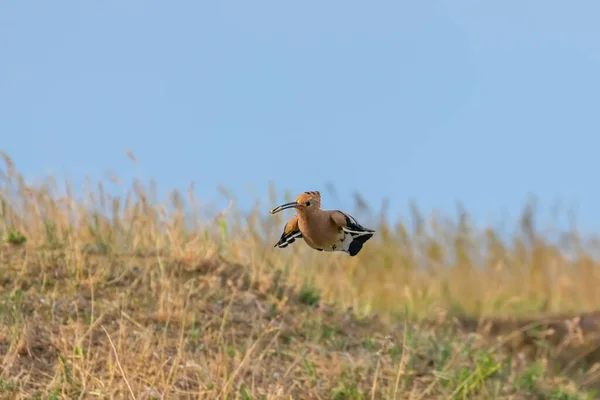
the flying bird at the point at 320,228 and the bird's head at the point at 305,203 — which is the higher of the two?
the bird's head at the point at 305,203

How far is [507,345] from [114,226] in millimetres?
3855

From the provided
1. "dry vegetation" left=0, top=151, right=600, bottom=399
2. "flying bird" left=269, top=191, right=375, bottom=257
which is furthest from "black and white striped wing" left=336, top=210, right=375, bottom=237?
"dry vegetation" left=0, top=151, right=600, bottom=399

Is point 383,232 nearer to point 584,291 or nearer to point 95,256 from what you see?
point 584,291

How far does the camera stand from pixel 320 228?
153cm

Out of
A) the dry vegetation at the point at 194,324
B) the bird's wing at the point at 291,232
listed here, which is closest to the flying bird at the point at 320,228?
the bird's wing at the point at 291,232

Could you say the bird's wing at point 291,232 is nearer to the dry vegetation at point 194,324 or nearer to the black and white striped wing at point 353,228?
the black and white striped wing at point 353,228

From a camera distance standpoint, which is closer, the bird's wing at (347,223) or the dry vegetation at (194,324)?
the bird's wing at (347,223)

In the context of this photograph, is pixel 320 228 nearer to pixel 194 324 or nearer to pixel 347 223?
pixel 347 223

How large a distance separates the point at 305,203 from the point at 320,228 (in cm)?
5

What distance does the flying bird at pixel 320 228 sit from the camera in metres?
1.51

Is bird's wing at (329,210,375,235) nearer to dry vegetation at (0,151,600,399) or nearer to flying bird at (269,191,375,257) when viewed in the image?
flying bird at (269,191,375,257)

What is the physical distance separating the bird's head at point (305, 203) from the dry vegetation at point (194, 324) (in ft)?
7.39

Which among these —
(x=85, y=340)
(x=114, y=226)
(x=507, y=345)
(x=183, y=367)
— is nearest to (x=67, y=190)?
(x=114, y=226)

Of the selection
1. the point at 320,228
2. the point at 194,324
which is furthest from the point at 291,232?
the point at 194,324
